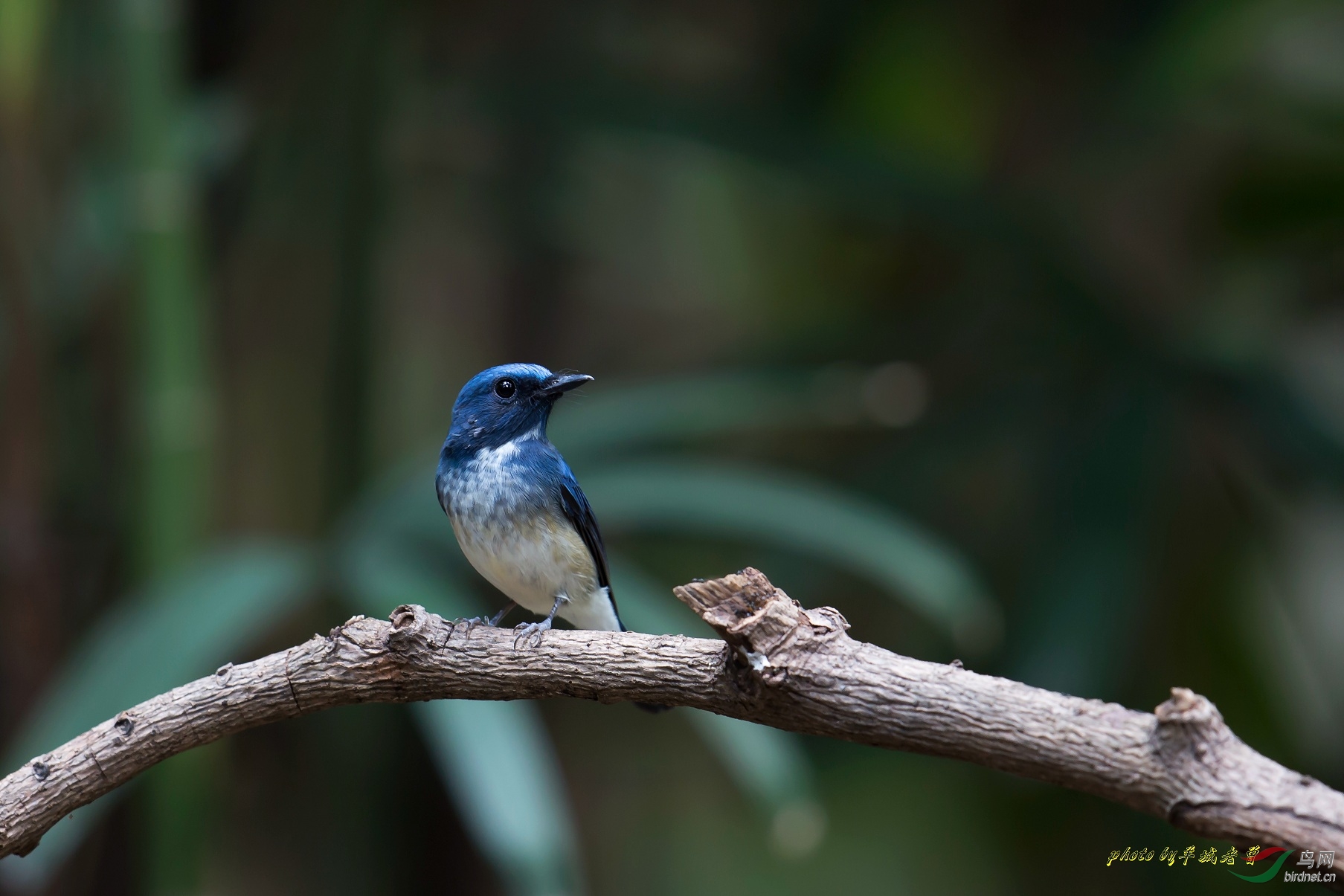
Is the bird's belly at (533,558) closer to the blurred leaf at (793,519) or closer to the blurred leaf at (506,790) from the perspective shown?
the blurred leaf at (506,790)

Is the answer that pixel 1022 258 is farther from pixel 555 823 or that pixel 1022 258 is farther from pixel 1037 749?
pixel 1037 749

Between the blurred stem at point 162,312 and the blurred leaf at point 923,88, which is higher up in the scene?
the blurred leaf at point 923,88

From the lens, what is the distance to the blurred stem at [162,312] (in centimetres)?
432

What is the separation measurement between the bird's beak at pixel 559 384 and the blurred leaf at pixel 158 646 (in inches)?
52.1

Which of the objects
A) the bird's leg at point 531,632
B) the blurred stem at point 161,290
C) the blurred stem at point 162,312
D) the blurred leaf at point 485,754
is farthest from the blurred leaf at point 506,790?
the blurred stem at point 161,290

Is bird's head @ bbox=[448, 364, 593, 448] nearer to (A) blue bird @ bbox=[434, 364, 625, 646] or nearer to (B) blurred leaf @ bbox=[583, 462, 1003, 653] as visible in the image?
(A) blue bird @ bbox=[434, 364, 625, 646]

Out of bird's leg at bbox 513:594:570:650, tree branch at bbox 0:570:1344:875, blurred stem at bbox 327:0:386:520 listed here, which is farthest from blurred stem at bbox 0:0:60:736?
bird's leg at bbox 513:594:570:650

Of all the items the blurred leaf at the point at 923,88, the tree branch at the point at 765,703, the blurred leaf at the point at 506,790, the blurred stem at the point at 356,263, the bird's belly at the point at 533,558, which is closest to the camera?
the tree branch at the point at 765,703

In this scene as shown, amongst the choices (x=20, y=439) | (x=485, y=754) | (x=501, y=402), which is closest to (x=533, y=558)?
(x=501, y=402)

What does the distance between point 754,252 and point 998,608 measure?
112 inches

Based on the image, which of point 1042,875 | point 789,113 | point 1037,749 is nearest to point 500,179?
point 789,113

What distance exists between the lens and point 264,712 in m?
2.04

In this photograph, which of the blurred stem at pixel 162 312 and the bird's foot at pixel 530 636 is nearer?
the bird's foot at pixel 530 636

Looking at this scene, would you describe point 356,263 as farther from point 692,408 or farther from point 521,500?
point 521,500
